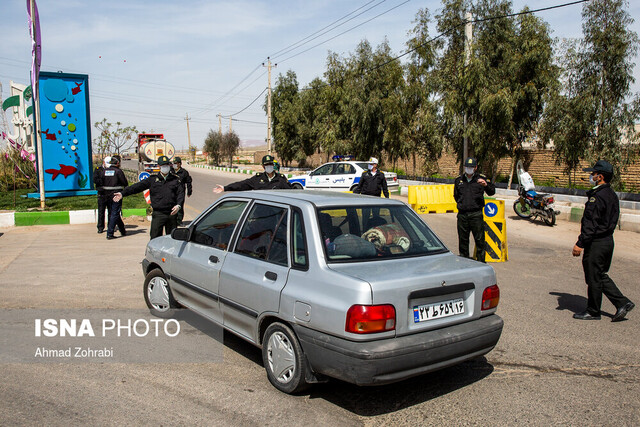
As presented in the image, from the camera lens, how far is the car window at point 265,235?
397cm

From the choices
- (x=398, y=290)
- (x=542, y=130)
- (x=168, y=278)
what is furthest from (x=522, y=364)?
(x=542, y=130)

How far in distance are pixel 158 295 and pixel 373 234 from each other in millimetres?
2681

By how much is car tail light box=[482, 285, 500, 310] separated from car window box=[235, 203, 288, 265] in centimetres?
154

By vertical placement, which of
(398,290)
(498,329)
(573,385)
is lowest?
(573,385)

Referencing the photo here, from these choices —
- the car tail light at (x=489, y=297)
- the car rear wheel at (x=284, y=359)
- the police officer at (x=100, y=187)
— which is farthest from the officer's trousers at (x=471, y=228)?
the police officer at (x=100, y=187)

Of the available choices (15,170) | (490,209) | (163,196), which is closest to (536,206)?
(490,209)

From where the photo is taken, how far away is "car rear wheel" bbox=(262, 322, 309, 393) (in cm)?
360

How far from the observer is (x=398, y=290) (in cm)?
340

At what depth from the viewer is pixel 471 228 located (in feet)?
26.7

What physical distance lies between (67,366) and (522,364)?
3885 mm

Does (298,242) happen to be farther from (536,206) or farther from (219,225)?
(536,206)

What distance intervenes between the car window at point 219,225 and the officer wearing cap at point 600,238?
3.62 metres

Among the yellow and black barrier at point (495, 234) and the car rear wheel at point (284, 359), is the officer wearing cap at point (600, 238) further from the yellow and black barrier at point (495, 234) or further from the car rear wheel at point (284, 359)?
the car rear wheel at point (284, 359)

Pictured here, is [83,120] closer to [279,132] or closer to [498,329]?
[498,329]
